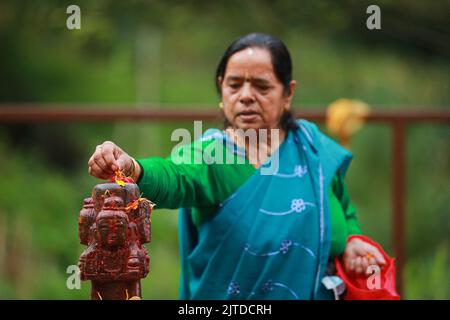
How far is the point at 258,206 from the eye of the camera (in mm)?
2682

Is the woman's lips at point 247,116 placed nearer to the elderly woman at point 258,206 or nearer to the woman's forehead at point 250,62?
the elderly woman at point 258,206

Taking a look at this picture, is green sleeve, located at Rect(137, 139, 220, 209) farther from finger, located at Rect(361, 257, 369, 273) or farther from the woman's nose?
finger, located at Rect(361, 257, 369, 273)

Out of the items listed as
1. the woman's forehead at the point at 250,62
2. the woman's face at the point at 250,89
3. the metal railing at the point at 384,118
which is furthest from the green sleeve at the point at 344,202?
the metal railing at the point at 384,118

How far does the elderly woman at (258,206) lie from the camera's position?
2668 millimetres

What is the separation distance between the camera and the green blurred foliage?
17.1ft

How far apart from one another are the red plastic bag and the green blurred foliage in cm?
159

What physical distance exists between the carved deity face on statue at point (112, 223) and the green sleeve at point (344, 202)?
1155mm

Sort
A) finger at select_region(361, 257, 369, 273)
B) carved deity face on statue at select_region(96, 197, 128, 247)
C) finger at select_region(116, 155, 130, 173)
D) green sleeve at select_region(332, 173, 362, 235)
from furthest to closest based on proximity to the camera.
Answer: green sleeve at select_region(332, 173, 362, 235)
finger at select_region(361, 257, 369, 273)
finger at select_region(116, 155, 130, 173)
carved deity face on statue at select_region(96, 197, 128, 247)

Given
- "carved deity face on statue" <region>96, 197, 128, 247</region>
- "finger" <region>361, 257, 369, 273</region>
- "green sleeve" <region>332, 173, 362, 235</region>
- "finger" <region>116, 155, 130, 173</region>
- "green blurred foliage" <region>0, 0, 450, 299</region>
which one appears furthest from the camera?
"green blurred foliage" <region>0, 0, 450, 299</region>

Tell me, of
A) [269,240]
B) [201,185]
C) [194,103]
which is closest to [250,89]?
[201,185]

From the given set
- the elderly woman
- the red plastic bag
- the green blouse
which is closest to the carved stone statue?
the green blouse

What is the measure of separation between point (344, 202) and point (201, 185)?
67 centimetres

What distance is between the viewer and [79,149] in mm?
8203
